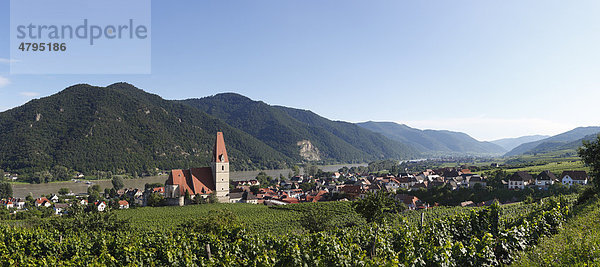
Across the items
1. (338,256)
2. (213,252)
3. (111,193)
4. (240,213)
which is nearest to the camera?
(338,256)

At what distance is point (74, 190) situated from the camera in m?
106

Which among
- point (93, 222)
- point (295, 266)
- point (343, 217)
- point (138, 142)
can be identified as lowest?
point (343, 217)

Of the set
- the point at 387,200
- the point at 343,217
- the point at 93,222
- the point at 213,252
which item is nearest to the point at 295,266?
the point at 213,252

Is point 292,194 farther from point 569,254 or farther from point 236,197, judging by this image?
point 569,254

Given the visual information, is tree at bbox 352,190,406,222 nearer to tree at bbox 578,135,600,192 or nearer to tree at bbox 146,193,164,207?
tree at bbox 578,135,600,192

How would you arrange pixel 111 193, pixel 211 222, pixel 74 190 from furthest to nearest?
pixel 74 190 → pixel 111 193 → pixel 211 222

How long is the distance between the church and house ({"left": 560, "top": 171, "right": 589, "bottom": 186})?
220 ft

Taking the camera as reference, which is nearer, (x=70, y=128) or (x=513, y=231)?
(x=513, y=231)

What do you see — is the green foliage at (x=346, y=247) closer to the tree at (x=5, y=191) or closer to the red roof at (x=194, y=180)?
the red roof at (x=194, y=180)

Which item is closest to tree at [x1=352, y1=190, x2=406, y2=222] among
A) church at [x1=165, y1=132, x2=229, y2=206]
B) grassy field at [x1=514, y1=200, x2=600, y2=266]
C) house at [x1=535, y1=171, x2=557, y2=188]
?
grassy field at [x1=514, y1=200, x2=600, y2=266]

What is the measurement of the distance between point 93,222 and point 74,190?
94902 mm

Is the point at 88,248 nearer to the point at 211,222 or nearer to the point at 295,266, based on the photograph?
A: the point at 211,222

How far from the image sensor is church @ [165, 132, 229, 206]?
62.6m

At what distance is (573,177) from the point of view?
62688mm
